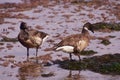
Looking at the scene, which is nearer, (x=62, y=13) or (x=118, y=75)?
(x=118, y=75)

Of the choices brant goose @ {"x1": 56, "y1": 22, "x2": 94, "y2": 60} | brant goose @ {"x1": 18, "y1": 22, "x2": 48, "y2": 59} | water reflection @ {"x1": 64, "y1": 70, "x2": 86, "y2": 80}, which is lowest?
water reflection @ {"x1": 64, "y1": 70, "x2": 86, "y2": 80}

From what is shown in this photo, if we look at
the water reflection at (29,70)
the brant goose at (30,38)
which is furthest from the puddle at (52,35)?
the brant goose at (30,38)

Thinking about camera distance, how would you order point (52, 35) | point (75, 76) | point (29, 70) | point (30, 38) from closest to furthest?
point (75, 76), point (29, 70), point (30, 38), point (52, 35)

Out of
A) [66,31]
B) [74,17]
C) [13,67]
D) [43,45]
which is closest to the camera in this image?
[13,67]

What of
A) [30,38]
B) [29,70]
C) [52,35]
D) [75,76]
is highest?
[30,38]

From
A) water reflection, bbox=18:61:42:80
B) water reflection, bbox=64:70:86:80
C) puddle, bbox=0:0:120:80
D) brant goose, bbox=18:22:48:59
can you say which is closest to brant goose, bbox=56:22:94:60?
puddle, bbox=0:0:120:80

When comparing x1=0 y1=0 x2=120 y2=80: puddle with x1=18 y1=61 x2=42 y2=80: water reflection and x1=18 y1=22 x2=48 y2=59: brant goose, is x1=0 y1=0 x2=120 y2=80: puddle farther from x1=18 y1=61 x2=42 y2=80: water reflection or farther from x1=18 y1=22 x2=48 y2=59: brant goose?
x1=18 y1=22 x2=48 y2=59: brant goose

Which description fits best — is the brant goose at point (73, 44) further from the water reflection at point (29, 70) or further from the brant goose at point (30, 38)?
the brant goose at point (30, 38)

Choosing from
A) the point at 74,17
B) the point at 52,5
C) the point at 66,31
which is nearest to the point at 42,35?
the point at 66,31

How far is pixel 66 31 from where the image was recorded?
22953 mm

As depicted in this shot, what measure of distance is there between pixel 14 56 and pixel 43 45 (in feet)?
7.69

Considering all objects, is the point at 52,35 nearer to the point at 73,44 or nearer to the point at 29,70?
the point at 73,44

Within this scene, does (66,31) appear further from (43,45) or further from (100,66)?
(100,66)

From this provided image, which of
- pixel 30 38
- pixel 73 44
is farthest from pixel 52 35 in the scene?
pixel 73 44
